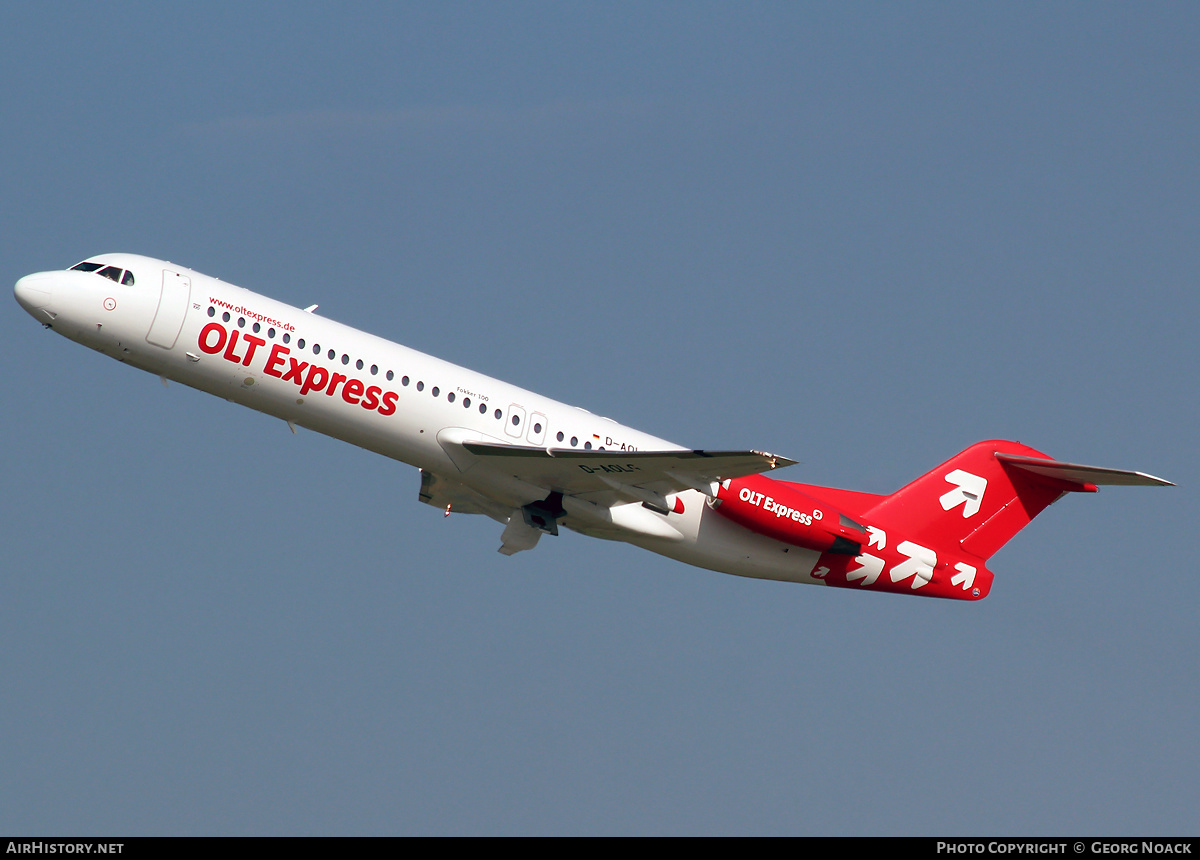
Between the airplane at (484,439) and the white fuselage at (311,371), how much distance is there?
0.09ft

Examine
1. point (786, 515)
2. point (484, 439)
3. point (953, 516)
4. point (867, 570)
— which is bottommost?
point (867, 570)

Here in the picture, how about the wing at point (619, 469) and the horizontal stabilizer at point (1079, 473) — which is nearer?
the wing at point (619, 469)

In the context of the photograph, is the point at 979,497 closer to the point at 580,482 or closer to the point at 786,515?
the point at 786,515

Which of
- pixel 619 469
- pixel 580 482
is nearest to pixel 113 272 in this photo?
pixel 580 482

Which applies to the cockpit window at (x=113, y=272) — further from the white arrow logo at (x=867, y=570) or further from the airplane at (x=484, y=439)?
the white arrow logo at (x=867, y=570)

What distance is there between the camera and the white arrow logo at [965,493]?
118 ft

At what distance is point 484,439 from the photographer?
30.6 metres

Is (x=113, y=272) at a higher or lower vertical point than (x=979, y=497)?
higher

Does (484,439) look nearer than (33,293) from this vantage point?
No

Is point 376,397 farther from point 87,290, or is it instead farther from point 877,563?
point 877,563

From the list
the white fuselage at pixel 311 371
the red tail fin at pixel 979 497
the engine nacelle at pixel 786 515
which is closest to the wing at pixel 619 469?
the white fuselage at pixel 311 371

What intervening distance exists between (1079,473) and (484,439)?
14184 millimetres

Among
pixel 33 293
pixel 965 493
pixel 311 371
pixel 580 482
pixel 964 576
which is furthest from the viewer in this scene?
pixel 965 493
